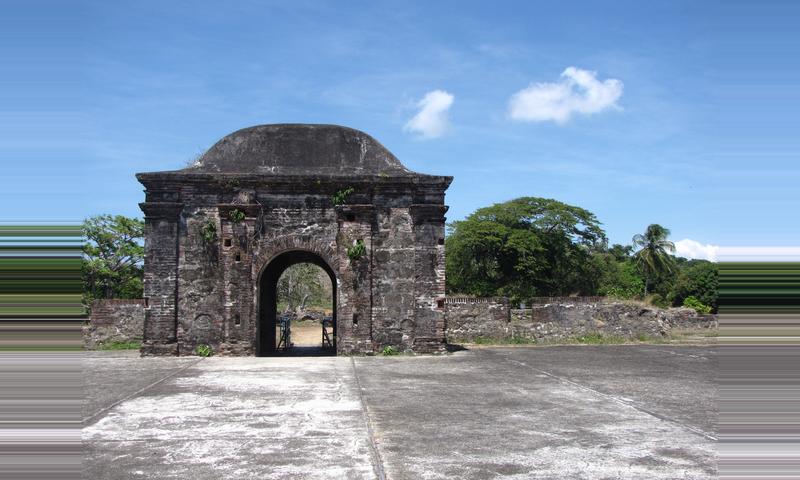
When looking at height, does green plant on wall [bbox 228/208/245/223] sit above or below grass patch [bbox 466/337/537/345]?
above

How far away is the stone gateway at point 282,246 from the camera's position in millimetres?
14008

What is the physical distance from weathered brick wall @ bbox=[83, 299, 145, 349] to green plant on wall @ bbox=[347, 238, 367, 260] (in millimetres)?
6288

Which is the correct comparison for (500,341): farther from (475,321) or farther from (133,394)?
(133,394)

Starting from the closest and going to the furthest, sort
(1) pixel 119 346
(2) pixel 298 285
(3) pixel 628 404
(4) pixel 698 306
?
(3) pixel 628 404
(1) pixel 119 346
(4) pixel 698 306
(2) pixel 298 285

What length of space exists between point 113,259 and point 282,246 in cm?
1735

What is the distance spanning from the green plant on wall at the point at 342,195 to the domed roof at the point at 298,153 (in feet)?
1.66

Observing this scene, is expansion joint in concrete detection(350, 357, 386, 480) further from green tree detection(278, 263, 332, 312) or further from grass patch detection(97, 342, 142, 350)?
green tree detection(278, 263, 332, 312)

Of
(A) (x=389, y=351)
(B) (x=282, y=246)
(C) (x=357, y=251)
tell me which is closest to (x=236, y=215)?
(B) (x=282, y=246)

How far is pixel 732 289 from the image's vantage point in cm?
317

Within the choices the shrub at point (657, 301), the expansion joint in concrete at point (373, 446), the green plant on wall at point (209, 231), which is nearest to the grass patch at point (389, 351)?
the green plant on wall at point (209, 231)

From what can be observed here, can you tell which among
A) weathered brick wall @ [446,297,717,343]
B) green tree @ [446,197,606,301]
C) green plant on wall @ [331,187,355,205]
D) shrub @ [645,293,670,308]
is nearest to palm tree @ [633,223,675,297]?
green tree @ [446,197,606,301]

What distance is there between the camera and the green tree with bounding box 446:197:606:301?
36.8 m

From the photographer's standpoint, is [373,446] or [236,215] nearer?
[373,446]

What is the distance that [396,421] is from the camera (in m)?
7.07
